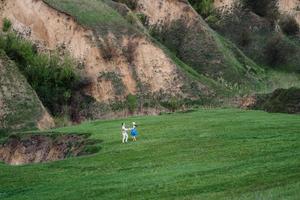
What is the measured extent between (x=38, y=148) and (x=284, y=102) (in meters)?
18.3

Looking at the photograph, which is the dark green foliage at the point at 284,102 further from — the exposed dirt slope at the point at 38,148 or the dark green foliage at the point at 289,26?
the dark green foliage at the point at 289,26

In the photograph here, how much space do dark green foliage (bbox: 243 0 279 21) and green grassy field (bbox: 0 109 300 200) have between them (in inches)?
2408

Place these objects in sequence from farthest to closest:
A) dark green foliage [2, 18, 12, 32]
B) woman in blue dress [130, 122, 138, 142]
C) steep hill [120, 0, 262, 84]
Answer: steep hill [120, 0, 262, 84] < dark green foliage [2, 18, 12, 32] < woman in blue dress [130, 122, 138, 142]

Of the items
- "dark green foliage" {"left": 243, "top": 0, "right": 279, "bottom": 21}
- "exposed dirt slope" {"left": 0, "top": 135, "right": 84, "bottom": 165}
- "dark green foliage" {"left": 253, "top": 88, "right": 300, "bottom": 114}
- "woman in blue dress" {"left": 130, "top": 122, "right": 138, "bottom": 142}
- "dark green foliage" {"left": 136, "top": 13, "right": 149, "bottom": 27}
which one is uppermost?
"dark green foliage" {"left": 243, "top": 0, "right": 279, "bottom": 21}

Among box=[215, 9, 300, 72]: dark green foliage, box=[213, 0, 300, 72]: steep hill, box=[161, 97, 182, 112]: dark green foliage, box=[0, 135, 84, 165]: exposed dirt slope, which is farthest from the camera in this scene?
box=[213, 0, 300, 72]: steep hill

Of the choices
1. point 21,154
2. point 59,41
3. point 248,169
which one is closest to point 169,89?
point 59,41

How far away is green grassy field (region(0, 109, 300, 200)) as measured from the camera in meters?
23.2

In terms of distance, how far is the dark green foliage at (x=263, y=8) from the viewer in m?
103

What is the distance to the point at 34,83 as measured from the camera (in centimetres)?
7212

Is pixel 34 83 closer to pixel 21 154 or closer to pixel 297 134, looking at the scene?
pixel 21 154

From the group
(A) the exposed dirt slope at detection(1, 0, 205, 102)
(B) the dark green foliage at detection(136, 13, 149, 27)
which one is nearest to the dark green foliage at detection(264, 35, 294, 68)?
(B) the dark green foliage at detection(136, 13, 149, 27)

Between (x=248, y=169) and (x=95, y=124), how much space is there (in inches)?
1202

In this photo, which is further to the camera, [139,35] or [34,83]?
[139,35]

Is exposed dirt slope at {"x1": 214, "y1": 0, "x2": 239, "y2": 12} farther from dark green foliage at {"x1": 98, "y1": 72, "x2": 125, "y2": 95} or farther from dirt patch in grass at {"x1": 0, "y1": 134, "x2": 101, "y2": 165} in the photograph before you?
dirt patch in grass at {"x1": 0, "y1": 134, "x2": 101, "y2": 165}
